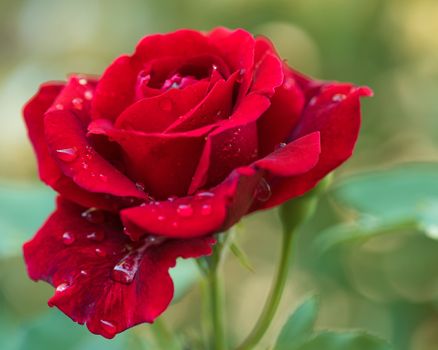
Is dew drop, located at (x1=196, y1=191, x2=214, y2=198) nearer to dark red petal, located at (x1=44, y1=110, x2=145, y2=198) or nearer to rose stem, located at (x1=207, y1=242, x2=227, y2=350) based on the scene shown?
dark red petal, located at (x1=44, y1=110, x2=145, y2=198)

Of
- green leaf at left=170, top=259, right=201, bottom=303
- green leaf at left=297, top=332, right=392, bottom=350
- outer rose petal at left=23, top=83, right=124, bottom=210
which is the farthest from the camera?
green leaf at left=170, top=259, right=201, bottom=303

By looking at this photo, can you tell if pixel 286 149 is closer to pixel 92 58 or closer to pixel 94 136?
pixel 94 136

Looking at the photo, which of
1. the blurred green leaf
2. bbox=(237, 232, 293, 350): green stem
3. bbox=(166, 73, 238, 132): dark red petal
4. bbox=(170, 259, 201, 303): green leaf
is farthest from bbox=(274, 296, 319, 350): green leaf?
the blurred green leaf

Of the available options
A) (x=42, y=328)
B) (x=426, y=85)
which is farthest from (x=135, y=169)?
(x=426, y=85)

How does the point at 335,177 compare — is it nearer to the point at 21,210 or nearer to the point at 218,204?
the point at 21,210

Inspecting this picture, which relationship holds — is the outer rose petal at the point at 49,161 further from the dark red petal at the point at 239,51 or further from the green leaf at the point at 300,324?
the green leaf at the point at 300,324
